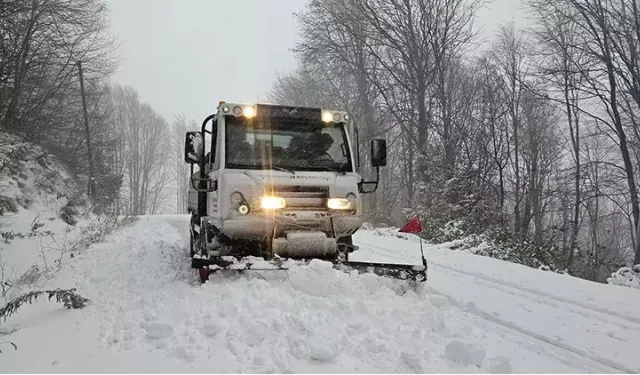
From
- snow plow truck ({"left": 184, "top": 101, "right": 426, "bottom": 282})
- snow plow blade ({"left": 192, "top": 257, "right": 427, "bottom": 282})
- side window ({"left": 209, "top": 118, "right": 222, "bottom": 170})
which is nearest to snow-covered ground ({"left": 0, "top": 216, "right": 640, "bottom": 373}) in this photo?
snow plow blade ({"left": 192, "top": 257, "right": 427, "bottom": 282})

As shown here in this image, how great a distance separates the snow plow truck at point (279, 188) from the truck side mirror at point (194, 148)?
14mm

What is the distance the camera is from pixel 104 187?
2273cm

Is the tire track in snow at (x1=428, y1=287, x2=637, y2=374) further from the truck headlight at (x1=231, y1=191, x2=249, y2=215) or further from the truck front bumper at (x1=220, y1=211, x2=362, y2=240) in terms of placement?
the truck headlight at (x1=231, y1=191, x2=249, y2=215)

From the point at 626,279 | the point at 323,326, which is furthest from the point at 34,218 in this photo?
the point at 626,279

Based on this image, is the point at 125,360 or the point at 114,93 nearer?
the point at 125,360

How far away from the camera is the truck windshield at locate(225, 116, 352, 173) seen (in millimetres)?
5918

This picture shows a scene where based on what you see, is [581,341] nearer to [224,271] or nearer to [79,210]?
[224,271]

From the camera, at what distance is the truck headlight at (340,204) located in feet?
18.8

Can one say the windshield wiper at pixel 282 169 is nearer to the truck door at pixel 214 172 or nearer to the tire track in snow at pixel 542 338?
the truck door at pixel 214 172

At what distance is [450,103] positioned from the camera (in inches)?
748

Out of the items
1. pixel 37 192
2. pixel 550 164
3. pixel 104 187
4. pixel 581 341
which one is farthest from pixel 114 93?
pixel 581 341

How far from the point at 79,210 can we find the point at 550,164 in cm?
2435

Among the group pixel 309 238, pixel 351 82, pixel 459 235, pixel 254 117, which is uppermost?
pixel 351 82

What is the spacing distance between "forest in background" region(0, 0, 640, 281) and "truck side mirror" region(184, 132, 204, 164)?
24.1 feet
